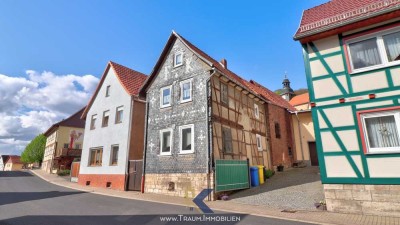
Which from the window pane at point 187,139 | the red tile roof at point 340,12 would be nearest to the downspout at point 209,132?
the window pane at point 187,139

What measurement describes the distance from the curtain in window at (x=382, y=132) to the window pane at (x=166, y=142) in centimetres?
1007

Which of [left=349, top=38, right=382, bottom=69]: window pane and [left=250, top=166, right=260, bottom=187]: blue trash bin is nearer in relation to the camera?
[left=349, top=38, right=382, bottom=69]: window pane

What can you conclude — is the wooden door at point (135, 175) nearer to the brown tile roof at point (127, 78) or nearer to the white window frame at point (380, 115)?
the brown tile roof at point (127, 78)

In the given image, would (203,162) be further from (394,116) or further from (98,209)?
(394,116)

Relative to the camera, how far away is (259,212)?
877cm

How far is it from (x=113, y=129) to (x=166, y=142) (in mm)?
6213

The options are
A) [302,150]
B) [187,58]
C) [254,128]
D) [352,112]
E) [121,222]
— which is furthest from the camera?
[302,150]

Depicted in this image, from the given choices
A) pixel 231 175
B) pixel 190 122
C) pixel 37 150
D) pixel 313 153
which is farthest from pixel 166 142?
pixel 37 150

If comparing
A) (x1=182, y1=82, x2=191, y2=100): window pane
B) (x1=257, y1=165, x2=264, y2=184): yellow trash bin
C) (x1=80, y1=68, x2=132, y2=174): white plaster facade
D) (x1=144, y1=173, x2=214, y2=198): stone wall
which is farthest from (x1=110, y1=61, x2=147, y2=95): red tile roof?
(x1=257, y1=165, x2=264, y2=184): yellow trash bin

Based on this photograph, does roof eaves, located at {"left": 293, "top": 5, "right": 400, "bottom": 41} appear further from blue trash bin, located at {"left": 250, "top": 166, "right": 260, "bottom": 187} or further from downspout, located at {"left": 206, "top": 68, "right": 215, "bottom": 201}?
blue trash bin, located at {"left": 250, "top": 166, "right": 260, "bottom": 187}

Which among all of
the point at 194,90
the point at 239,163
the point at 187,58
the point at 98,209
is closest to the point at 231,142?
the point at 239,163

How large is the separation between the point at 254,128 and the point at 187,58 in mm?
7420

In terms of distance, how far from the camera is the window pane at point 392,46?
27.8 ft

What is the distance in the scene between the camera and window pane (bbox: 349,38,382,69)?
8836 millimetres
